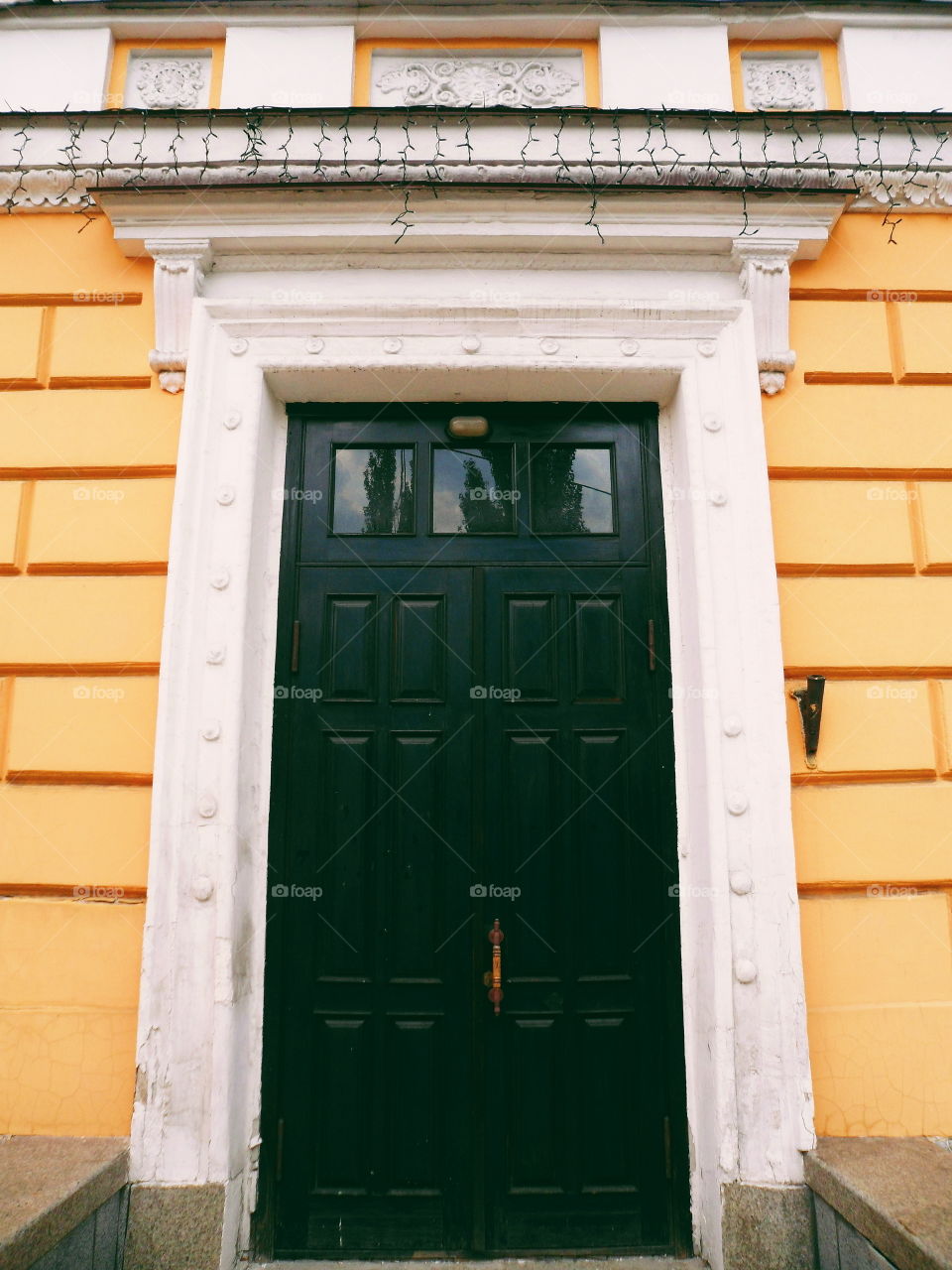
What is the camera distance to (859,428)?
11.0 ft

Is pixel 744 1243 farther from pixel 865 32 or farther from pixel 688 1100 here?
pixel 865 32

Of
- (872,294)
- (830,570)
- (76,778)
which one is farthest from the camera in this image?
(872,294)

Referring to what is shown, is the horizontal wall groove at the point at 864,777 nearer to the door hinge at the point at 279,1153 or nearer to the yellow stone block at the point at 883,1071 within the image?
the yellow stone block at the point at 883,1071

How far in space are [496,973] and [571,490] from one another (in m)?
2.22

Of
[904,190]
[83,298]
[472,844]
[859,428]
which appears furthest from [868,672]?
[83,298]

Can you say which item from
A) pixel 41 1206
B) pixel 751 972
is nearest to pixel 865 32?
pixel 751 972

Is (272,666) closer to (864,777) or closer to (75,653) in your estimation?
(75,653)

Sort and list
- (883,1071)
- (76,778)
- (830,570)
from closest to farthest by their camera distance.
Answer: (883,1071)
(76,778)
(830,570)

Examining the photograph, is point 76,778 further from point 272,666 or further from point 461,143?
point 461,143

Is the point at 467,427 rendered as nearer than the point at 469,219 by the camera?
No

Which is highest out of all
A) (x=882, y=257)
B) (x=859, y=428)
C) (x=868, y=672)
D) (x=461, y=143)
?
(x=461, y=143)

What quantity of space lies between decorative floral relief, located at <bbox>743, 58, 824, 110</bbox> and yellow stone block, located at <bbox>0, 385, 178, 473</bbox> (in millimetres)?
3207

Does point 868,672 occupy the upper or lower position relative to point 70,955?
upper

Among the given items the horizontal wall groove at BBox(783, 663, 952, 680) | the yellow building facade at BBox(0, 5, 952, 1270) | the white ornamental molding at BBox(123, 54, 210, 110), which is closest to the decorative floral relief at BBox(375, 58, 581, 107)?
the yellow building facade at BBox(0, 5, 952, 1270)
